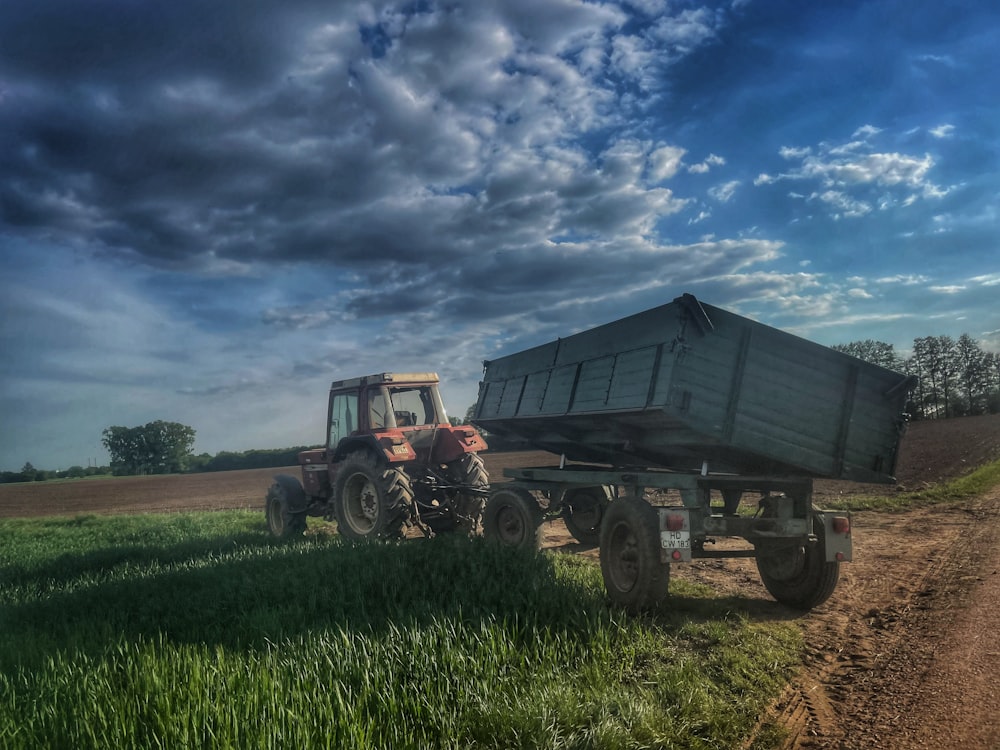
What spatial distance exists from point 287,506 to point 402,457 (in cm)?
327

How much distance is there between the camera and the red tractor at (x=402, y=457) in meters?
9.91

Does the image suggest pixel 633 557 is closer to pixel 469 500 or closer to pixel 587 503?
pixel 587 503

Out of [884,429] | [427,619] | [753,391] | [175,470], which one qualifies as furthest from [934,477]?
[175,470]

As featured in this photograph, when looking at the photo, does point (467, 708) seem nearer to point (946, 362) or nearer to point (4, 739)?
point (4, 739)

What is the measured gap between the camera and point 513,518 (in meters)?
8.96

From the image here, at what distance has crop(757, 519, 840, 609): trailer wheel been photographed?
6676 millimetres

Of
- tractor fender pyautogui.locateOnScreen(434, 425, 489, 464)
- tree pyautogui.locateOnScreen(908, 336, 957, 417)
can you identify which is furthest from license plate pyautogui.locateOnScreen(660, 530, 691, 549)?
tree pyautogui.locateOnScreen(908, 336, 957, 417)

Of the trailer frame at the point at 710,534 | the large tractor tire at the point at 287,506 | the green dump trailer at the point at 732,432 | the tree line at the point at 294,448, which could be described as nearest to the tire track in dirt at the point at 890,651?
the trailer frame at the point at 710,534

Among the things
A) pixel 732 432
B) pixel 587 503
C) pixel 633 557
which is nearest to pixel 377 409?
pixel 587 503

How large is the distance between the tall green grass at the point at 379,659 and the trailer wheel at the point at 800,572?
0.60 metres

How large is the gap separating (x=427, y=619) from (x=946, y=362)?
189 ft

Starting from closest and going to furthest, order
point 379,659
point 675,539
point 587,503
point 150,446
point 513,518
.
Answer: point 379,659
point 675,539
point 513,518
point 587,503
point 150,446

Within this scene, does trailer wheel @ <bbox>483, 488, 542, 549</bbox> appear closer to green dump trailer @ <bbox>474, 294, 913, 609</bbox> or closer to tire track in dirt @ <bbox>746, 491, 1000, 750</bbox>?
green dump trailer @ <bbox>474, 294, 913, 609</bbox>

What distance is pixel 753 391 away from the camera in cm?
633
